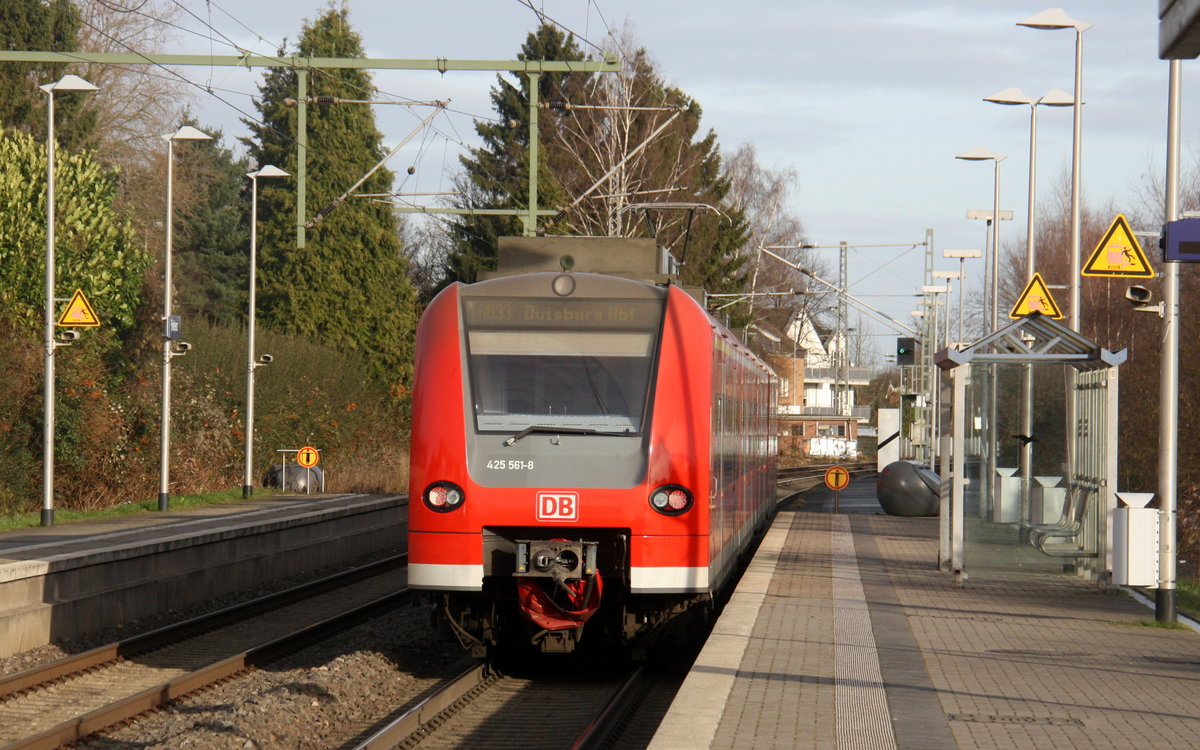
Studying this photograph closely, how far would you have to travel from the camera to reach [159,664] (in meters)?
12.8

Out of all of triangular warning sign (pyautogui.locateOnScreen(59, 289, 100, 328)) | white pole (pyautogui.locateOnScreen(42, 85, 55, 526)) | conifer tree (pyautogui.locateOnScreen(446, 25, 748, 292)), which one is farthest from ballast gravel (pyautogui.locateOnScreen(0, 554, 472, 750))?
conifer tree (pyautogui.locateOnScreen(446, 25, 748, 292))

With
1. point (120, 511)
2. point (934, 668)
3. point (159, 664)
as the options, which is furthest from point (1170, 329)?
point (120, 511)

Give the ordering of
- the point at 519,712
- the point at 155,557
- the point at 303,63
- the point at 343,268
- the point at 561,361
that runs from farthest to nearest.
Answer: the point at 343,268 < the point at 303,63 < the point at 155,557 < the point at 561,361 < the point at 519,712

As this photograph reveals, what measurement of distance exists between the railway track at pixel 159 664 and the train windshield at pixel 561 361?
10.3 feet

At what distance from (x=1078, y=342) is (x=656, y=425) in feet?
20.9

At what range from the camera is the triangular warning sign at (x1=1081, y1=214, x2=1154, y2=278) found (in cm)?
1461

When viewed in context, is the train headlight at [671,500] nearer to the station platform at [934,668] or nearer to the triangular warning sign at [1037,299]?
the station platform at [934,668]

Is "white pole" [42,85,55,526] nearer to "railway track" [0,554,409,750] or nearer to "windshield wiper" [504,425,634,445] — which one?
"railway track" [0,554,409,750]

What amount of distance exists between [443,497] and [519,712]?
61.2 inches

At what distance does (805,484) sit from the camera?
51.9 m

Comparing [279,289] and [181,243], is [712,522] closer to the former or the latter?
[279,289]

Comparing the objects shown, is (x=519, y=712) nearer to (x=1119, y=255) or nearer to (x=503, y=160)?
(x=1119, y=255)

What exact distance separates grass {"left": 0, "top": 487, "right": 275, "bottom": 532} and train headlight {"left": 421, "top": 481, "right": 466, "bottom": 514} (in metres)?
11.6

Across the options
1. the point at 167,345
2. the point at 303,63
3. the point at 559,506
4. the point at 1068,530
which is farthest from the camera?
the point at 167,345
